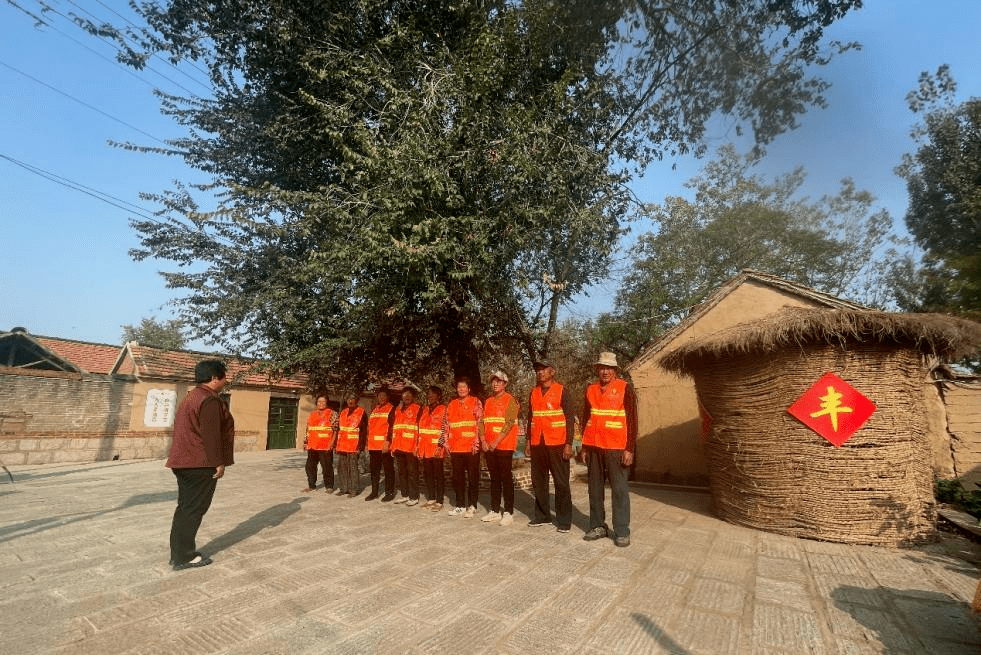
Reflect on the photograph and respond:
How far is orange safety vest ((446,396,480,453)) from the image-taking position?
6.81 meters

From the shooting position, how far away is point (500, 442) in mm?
6332

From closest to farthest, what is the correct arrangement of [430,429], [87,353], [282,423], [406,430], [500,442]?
[500,442], [430,429], [406,430], [87,353], [282,423]

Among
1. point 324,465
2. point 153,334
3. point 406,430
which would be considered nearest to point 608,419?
point 406,430

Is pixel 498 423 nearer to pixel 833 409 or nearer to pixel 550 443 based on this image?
pixel 550 443

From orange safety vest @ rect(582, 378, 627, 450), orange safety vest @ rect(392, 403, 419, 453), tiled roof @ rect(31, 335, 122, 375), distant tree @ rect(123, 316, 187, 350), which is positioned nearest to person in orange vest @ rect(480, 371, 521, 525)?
orange safety vest @ rect(582, 378, 627, 450)

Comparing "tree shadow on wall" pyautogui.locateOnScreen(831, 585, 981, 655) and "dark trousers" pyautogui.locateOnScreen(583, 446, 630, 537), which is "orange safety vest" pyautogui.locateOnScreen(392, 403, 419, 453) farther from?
"tree shadow on wall" pyautogui.locateOnScreen(831, 585, 981, 655)

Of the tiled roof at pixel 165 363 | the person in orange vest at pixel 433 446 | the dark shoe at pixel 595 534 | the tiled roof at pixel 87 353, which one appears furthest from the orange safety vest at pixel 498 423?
the tiled roof at pixel 87 353

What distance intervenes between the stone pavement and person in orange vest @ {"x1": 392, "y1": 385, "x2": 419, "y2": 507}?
128 centimetres

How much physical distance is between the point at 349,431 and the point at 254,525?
235 centimetres

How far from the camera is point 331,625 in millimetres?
3039

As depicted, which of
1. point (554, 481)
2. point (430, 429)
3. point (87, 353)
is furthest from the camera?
point (87, 353)

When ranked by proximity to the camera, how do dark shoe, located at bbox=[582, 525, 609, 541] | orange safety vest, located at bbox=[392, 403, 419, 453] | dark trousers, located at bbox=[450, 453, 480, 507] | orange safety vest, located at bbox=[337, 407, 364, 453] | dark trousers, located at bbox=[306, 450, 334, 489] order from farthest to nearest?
dark trousers, located at bbox=[306, 450, 334, 489] → orange safety vest, located at bbox=[337, 407, 364, 453] → orange safety vest, located at bbox=[392, 403, 419, 453] → dark trousers, located at bbox=[450, 453, 480, 507] → dark shoe, located at bbox=[582, 525, 609, 541]

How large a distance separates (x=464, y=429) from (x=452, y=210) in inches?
128

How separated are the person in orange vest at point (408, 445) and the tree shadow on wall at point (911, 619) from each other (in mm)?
5381
